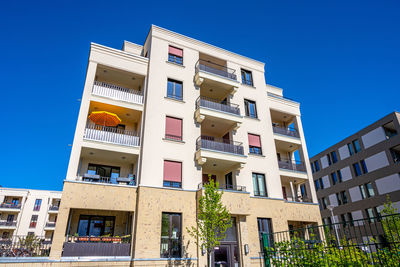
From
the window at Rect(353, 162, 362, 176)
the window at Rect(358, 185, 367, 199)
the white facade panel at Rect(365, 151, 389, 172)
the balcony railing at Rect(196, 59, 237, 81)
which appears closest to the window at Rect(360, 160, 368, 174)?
the white facade panel at Rect(365, 151, 389, 172)

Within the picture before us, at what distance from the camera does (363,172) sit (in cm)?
3584

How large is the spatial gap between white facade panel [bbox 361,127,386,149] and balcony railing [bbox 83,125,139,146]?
32230 mm

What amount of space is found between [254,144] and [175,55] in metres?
10.2

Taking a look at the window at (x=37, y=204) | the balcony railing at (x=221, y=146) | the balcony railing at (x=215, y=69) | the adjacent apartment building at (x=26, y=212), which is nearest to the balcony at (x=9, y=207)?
the adjacent apartment building at (x=26, y=212)

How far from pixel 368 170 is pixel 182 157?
29360 mm

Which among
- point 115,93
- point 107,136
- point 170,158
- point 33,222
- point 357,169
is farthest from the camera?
point 33,222

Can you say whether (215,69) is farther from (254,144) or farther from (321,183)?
(321,183)

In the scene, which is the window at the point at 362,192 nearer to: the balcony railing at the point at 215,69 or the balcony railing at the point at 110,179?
the balcony railing at the point at 215,69

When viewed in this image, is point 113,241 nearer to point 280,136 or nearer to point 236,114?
point 236,114

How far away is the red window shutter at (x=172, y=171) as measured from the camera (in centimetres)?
1759

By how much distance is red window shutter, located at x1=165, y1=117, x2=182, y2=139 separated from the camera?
62.4 ft

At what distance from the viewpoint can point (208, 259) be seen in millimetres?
15945

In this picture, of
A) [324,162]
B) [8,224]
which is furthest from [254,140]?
[8,224]

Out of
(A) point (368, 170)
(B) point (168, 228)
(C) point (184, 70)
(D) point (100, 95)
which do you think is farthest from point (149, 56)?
(A) point (368, 170)
